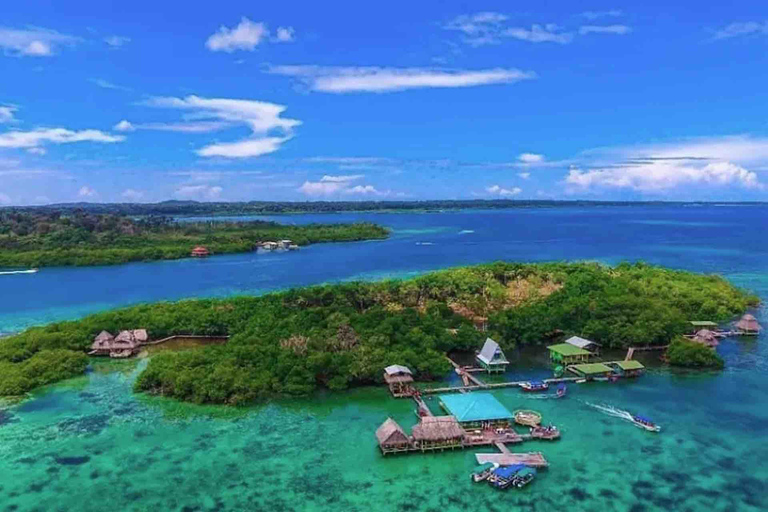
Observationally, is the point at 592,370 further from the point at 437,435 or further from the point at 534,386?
the point at 437,435

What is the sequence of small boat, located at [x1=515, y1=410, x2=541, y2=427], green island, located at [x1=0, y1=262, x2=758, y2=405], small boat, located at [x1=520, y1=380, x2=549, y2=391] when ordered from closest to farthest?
1. small boat, located at [x1=515, y1=410, x2=541, y2=427]
2. green island, located at [x1=0, y1=262, x2=758, y2=405]
3. small boat, located at [x1=520, y1=380, x2=549, y2=391]

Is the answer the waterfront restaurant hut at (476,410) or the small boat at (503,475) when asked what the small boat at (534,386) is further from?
the small boat at (503,475)

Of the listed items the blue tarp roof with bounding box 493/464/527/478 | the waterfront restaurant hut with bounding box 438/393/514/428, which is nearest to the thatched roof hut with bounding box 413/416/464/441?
the waterfront restaurant hut with bounding box 438/393/514/428

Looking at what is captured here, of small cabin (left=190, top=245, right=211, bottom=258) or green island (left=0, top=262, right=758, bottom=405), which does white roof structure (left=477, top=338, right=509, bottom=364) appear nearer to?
green island (left=0, top=262, right=758, bottom=405)

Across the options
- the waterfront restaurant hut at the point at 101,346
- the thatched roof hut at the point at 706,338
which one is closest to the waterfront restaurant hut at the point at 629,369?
the thatched roof hut at the point at 706,338

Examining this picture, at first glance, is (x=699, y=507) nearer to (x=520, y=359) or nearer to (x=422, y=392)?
(x=422, y=392)
